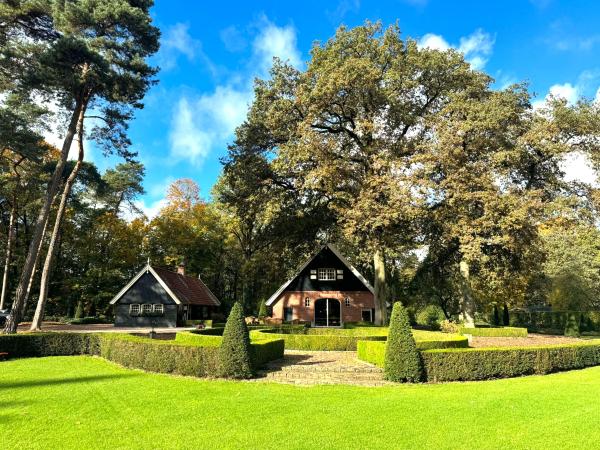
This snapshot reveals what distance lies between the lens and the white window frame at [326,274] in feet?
125

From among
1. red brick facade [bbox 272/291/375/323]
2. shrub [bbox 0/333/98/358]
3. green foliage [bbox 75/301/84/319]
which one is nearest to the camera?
shrub [bbox 0/333/98/358]

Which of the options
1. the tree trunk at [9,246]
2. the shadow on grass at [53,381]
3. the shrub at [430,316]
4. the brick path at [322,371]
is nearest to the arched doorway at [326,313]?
the shrub at [430,316]

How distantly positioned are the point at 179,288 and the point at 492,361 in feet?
102

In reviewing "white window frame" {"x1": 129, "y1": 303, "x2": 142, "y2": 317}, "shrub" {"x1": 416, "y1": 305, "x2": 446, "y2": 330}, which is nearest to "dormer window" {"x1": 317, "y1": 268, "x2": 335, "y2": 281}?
"shrub" {"x1": 416, "y1": 305, "x2": 446, "y2": 330}

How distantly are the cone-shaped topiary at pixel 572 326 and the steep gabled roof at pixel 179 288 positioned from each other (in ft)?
115

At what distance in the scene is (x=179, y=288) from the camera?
39.4 metres

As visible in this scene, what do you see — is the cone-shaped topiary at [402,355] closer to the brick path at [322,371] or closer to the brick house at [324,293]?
the brick path at [322,371]

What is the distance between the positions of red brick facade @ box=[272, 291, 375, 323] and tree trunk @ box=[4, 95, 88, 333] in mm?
20902

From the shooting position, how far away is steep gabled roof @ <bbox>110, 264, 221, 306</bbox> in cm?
3741

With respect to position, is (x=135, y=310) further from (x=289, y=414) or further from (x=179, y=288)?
(x=289, y=414)

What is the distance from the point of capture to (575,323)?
41.2m

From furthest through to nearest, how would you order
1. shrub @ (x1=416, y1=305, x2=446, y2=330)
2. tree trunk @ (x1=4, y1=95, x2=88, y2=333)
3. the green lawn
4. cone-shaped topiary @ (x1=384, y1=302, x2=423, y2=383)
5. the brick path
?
shrub @ (x1=416, y1=305, x2=446, y2=330) < tree trunk @ (x1=4, y1=95, x2=88, y2=333) < the brick path < cone-shaped topiary @ (x1=384, y1=302, x2=423, y2=383) < the green lawn

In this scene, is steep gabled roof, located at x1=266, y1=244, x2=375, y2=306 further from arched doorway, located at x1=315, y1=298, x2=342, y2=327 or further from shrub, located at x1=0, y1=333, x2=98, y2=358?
shrub, located at x1=0, y1=333, x2=98, y2=358

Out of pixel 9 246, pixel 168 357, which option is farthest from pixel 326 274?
pixel 9 246
